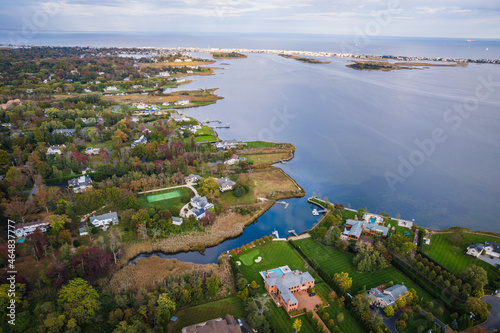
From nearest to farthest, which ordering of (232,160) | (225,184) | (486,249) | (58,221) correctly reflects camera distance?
(486,249)
(58,221)
(225,184)
(232,160)

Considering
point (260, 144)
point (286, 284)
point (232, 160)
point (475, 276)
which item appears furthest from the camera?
point (260, 144)

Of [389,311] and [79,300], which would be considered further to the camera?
[389,311]

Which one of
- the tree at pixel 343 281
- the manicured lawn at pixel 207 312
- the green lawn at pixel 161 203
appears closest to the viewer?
the manicured lawn at pixel 207 312

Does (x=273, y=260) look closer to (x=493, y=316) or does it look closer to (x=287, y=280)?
(x=287, y=280)

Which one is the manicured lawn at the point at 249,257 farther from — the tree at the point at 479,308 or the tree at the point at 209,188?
the tree at the point at 479,308

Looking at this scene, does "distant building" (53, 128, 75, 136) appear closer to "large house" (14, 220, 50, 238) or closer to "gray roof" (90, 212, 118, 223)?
"large house" (14, 220, 50, 238)

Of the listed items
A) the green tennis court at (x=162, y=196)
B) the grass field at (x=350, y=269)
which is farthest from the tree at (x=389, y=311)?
the green tennis court at (x=162, y=196)

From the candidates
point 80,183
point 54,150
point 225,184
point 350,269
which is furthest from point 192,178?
point 54,150
